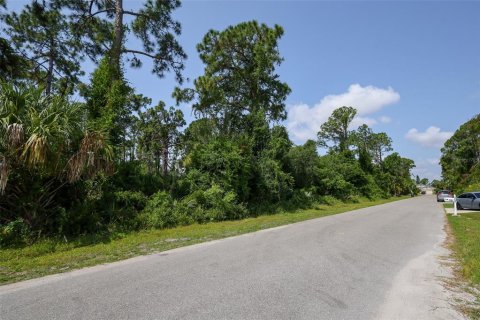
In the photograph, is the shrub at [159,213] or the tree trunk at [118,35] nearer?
the shrub at [159,213]

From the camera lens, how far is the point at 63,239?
8766 mm

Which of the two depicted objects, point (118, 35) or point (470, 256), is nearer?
point (470, 256)

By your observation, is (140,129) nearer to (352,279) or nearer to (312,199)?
(312,199)

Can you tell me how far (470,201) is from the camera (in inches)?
888

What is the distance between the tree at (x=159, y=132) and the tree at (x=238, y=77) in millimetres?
3269

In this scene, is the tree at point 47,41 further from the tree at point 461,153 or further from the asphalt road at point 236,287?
the tree at point 461,153

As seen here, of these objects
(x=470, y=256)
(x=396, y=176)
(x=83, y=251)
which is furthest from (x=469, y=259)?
(x=396, y=176)

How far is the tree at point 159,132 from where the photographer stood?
72.8 feet

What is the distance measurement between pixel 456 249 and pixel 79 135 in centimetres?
1167

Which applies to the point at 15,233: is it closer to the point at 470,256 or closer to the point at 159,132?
the point at 470,256

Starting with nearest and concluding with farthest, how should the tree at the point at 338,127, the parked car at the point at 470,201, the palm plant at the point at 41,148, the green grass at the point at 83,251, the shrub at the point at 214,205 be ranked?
the green grass at the point at 83,251 → the palm plant at the point at 41,148 → the shrub at the point at 214,205 → the parked car at the point at 470,201 → the tree at the point at 338,127

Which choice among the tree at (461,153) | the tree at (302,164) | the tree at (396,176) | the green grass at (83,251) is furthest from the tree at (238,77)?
the tree at (461,153)

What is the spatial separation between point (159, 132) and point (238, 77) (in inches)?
345

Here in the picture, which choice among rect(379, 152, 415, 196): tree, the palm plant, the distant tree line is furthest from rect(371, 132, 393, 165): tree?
the palm plant
